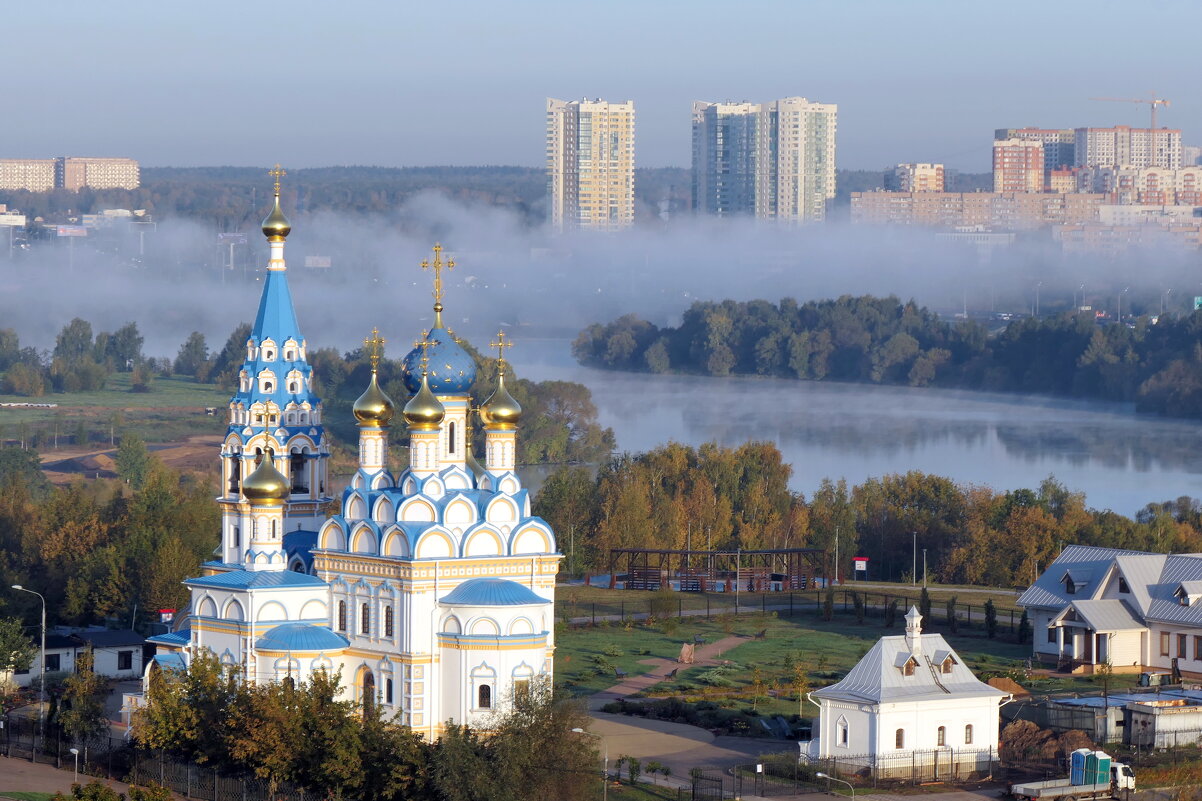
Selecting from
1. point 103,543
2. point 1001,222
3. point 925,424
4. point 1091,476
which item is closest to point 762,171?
point 1001,222

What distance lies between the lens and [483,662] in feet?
66.4

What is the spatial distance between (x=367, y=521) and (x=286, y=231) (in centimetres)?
415

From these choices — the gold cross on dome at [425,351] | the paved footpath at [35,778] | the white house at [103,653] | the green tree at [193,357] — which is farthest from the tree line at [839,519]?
the green tree at [193,357]

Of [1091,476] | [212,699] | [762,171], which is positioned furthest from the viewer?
[762,171]

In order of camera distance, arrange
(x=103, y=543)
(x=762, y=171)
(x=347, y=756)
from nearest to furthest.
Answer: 1. (x=347, y=756)
2. (x=103, y=543)
3. (x=762, y=171)

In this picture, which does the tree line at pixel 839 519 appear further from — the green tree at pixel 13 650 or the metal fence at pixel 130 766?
the metal fence at pixel 130 766

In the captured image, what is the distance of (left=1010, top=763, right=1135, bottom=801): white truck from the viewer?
1866cm

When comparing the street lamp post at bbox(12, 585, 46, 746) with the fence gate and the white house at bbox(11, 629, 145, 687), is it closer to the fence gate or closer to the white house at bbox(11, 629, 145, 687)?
the white house at bbox(11, 629, 145, 687)

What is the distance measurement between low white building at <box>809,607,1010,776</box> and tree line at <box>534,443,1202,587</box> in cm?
1481

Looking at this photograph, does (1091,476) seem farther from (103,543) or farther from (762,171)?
(762,171)

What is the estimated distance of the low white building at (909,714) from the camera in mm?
19719

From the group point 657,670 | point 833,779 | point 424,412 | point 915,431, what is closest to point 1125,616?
point 657,670

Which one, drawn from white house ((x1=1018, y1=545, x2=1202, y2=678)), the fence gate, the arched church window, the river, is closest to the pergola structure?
white house ((x1=1018, y1=545, x2=1202, y2=678))

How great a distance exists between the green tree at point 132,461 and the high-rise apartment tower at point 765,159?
79646mm
